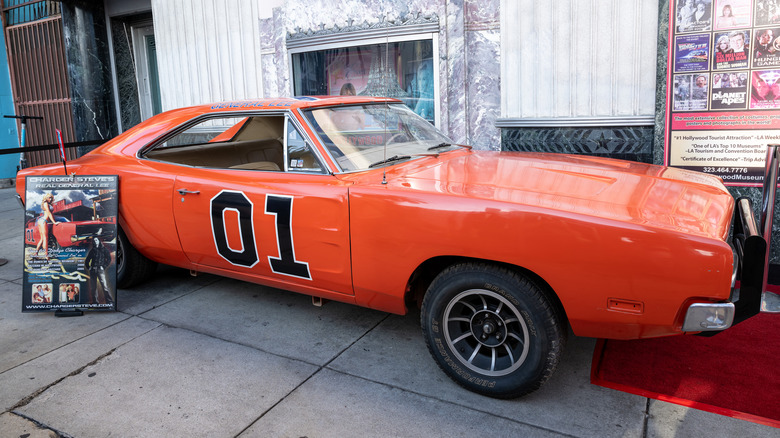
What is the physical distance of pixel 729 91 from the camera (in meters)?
4.62

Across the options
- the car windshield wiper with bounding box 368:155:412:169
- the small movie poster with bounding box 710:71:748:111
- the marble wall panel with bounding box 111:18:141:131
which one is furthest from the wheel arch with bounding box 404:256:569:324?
the marble wall panel with bounding box 111:18:141:131

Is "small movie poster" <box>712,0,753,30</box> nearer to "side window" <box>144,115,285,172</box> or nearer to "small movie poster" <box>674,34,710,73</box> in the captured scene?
"small movie poster" <box>674,34,710,73</box>

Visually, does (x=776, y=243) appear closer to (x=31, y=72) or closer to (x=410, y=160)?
(x=410, y=160)

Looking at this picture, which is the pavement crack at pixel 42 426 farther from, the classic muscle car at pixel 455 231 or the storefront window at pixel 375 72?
the storefront window at pixel 375 72

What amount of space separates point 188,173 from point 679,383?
3244 mm

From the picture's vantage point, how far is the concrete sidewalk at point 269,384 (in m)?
2.64

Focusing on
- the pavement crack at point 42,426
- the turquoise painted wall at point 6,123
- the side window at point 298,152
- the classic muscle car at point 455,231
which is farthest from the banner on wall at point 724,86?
the turquoise painted wall at point 6,123

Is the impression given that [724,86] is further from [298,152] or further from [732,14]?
[298,152]

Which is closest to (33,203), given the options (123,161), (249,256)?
(123,161)

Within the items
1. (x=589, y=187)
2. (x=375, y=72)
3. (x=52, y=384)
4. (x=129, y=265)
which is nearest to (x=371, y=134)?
(x=589, y=187)

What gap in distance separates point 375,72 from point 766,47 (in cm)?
409

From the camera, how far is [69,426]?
2.69m

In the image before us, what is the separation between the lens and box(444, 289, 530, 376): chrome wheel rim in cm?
276

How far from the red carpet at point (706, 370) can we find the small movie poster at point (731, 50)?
2.16m
